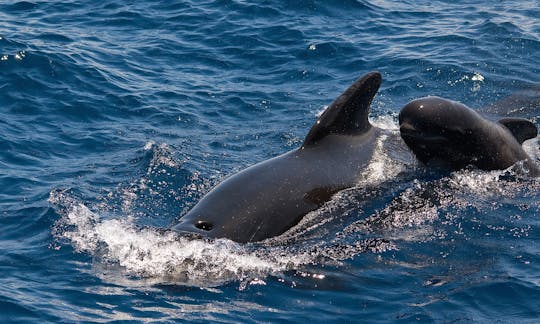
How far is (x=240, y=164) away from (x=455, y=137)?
420 cm

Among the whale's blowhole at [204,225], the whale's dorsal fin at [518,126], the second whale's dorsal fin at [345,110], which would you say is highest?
the second whale's dorsal fin at [345,110]

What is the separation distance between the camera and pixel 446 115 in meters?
15.1

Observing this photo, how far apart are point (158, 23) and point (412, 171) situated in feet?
47.1

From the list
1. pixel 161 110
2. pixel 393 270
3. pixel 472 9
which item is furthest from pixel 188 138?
pixel 472 9

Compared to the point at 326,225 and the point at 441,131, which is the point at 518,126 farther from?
the point at 326,225

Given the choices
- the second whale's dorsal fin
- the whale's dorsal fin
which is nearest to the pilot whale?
the second whale's dorsal fin

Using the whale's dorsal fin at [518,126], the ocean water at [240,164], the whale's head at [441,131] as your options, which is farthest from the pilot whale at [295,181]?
the whale's dorsal fin at [518,126]

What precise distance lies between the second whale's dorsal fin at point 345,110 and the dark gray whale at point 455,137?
3.54 ft

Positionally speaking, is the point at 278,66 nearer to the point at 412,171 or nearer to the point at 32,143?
the point at 32,143

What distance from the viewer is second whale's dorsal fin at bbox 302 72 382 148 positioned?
14.2 meters

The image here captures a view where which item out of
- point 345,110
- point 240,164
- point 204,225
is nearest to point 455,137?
point 345,110

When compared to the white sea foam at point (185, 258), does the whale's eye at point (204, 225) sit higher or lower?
higher

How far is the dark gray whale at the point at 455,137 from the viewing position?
15.1 m

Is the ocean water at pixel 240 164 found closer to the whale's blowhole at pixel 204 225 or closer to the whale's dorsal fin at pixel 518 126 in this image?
the whale's blowhole at pixel 204 225
